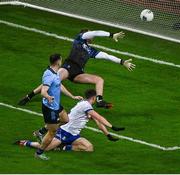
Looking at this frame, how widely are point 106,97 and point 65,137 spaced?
5.30 m

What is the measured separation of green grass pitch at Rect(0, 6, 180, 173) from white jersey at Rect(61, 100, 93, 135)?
60cm

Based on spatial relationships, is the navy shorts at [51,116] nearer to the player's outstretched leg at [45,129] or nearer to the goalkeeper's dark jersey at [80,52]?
the player's outstretched leg at [45,129]

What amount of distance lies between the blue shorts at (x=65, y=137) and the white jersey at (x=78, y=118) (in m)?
0.08

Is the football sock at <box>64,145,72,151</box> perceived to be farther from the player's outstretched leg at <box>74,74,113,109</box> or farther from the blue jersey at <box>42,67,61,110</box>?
the player's outstretched leg at <box>74,74,113,109</box>

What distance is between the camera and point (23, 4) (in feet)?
126

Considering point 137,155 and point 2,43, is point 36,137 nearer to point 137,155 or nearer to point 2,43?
point 137,155

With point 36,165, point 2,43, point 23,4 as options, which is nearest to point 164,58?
point 2,43

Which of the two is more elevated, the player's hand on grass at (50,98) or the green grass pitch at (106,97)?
the player's hand on grass at (50,98)

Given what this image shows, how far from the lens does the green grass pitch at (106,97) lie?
22.4 metres

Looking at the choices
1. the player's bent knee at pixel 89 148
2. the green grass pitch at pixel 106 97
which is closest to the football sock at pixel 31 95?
the green grass pitch at pixel 106 97

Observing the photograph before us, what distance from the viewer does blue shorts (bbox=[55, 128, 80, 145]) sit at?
2331cm

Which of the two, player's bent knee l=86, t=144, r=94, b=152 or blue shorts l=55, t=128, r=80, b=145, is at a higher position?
blue shorts l=55, t=128, r=80, b=145

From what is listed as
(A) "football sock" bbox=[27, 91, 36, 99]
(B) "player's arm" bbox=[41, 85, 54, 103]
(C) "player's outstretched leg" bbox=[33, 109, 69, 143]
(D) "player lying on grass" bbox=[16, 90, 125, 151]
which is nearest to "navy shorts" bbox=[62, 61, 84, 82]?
(A) "football sock" bbox=[27, 91, 36, 99]

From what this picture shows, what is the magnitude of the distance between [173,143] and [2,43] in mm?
10766
